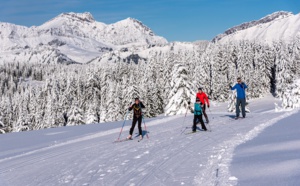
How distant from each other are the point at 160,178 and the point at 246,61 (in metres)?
92.0

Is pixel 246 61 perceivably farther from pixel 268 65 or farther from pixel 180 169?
pixel 180 169

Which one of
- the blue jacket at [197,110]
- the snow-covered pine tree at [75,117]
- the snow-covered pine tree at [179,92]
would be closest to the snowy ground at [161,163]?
the blue jacket at [197,110]

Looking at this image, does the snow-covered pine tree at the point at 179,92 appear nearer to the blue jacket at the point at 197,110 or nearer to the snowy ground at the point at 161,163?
the blue jacket at the point at 197,110

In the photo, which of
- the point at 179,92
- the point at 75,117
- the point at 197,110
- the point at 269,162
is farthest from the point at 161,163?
the point at 75,117

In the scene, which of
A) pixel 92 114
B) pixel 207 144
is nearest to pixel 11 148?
pixel 207 144

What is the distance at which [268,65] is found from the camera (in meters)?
90.1

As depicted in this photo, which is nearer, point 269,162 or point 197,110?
A: point 269,162

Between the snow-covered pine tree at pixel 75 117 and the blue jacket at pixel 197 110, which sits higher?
the blue jacket at pixel 197 110

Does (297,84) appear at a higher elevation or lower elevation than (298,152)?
higher

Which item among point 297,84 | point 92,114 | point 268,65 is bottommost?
point 92,114

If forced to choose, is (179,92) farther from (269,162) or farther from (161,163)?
(269,162)

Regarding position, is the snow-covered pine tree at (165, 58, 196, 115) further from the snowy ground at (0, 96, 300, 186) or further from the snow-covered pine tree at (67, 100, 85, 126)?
the snow-covered pine tree at (67, 100, 85, 126)


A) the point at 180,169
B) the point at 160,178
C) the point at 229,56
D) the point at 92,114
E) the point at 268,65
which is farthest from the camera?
the point at 229,56

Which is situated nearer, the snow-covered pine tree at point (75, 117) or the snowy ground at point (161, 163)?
the snowy ground at point (161, 163)
